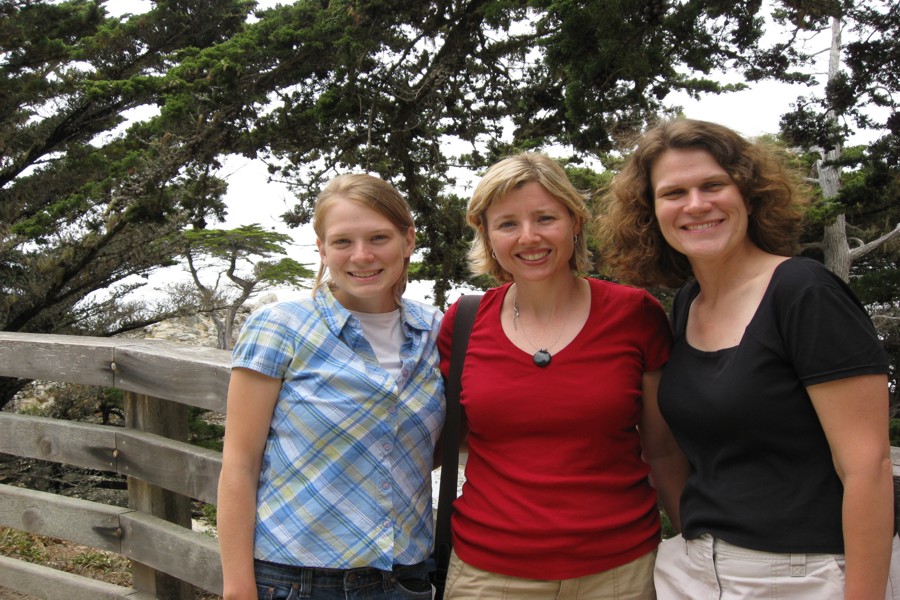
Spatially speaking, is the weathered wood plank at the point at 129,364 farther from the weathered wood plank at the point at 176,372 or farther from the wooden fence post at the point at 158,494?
the wooden fence post at the point at 158,494

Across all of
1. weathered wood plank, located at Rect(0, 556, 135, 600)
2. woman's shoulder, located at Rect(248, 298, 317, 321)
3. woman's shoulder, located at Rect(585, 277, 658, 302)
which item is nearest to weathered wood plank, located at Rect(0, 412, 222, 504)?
weathered wood plank, located at Rect(0, 556, 135, 600)

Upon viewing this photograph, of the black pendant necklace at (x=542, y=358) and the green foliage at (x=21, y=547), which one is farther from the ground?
the black pendant necklace at (x=542, y=358)

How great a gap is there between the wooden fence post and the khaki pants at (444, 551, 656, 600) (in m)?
1.51

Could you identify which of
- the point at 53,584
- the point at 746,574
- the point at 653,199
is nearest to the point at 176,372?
the point at 53,584

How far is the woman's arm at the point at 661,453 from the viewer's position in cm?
195

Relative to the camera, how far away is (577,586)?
182 cm

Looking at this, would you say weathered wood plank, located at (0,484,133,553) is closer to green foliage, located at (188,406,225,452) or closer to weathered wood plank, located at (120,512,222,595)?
weathered wood plank, located at (120,512,222,595)

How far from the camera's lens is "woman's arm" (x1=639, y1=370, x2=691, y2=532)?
1947 millimetres

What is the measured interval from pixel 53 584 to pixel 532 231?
265cm

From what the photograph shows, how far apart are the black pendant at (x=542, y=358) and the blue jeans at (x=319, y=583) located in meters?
0.65

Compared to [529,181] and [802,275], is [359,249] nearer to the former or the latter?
[529,181]

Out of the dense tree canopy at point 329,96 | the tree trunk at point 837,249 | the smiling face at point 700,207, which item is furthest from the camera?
the tree trunk at point 837,249

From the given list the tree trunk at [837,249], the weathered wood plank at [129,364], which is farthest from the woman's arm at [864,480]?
the tree trunk at [837,249]

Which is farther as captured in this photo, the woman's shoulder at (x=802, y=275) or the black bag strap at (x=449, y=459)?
the black bag strap at (x=449, y=459)
